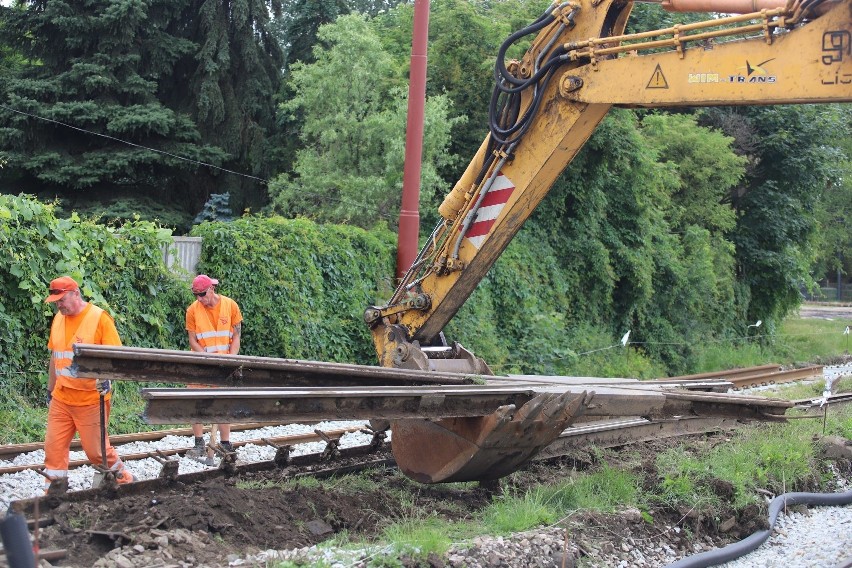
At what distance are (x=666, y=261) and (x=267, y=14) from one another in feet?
38.6

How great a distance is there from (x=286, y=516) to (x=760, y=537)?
12.4 feet

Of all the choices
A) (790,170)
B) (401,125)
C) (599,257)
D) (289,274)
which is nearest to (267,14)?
(401,125)

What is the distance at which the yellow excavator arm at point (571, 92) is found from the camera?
666cm

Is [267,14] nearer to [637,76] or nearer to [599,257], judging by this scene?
[599,257]

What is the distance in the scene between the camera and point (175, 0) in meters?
22.8

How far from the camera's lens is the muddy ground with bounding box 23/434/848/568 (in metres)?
5.52

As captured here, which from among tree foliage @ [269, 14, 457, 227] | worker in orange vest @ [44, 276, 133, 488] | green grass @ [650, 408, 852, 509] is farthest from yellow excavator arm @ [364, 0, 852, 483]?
tree foliage @ [269, 14, 457, 227]

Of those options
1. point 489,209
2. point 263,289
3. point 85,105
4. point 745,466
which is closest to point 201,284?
point 489,209

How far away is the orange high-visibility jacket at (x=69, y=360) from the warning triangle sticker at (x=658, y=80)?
4.65m

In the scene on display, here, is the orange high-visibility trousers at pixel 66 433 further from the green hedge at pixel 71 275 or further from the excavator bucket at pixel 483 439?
the green hedge at pixel 71 275

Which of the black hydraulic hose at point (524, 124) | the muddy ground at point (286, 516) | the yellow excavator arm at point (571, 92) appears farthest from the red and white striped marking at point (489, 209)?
the muddy ground at point (286, 516)

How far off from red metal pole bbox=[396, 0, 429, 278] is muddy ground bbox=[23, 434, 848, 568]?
212 inches

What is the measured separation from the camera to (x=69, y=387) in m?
6.82

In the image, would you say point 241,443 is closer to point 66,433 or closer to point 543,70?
point 66,433
